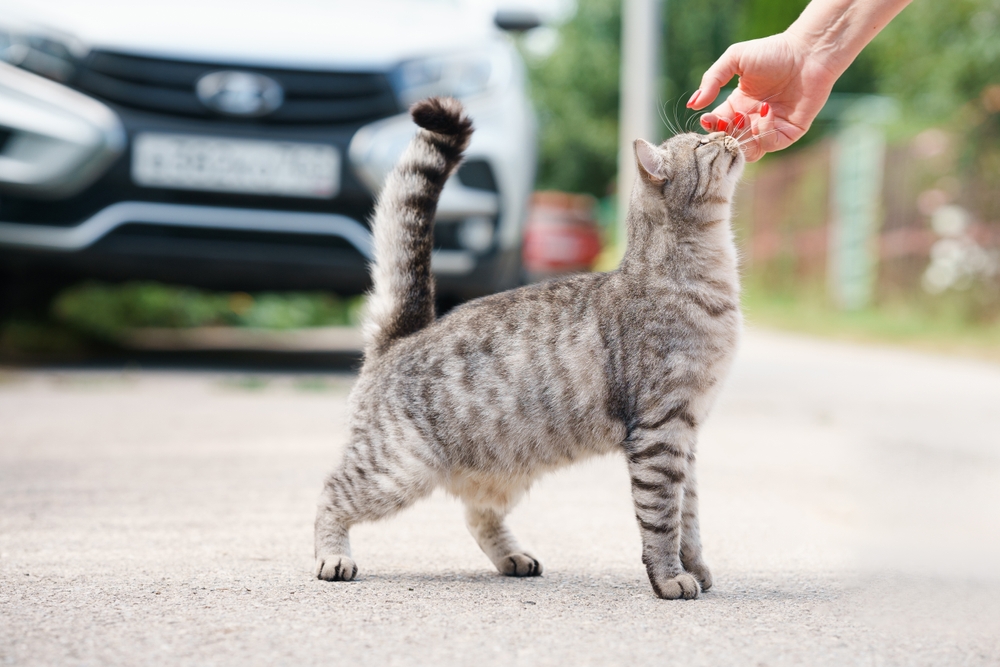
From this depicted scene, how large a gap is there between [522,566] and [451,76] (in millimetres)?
3486

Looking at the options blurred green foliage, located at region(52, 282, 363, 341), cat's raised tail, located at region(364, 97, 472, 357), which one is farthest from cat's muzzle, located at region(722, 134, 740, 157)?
blurred green foliage, located at region(52, 282, 363, 341)

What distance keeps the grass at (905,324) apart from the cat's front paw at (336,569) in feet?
19.3

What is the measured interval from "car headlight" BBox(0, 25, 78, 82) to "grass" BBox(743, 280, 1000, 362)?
4863mm

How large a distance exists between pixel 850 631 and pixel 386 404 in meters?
1.23

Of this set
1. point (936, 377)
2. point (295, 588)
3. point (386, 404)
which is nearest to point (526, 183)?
point (936, 377)

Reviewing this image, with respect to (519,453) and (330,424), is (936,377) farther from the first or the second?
(519,453)

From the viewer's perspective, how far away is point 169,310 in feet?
32.4

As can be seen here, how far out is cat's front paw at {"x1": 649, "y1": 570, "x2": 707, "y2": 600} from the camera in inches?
95.0

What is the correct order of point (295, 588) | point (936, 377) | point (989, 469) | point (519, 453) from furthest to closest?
point (936, 377)
point (989, 469)
point (519, 453)
point (295, 588)

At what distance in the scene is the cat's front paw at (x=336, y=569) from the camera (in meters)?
2.55

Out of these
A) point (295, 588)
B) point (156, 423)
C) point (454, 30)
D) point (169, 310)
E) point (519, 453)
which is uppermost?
point (454, 30)

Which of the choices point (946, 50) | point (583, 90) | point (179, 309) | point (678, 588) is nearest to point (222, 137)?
point (678, 588)

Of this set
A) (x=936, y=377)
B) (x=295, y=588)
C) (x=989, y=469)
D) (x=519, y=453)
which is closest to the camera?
(x=295, y=588)

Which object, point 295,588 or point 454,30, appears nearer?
point 295,588
